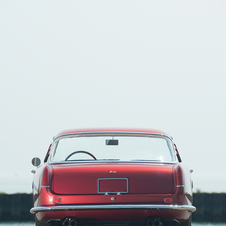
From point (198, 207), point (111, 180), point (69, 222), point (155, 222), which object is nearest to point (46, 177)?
point (69, 222)

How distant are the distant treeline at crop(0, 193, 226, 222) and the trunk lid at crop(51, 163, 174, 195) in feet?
21.4

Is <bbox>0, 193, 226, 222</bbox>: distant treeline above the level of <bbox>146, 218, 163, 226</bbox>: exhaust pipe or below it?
below

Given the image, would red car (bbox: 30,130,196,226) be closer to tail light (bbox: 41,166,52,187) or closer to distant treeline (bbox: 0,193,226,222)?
tail light (bbox: 41,166,52,187)

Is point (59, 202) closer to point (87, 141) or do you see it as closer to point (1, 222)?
point (87, 141)

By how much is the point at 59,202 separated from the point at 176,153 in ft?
6.08

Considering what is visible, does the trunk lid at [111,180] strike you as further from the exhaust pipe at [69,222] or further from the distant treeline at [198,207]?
the distant treeline at [198,207]

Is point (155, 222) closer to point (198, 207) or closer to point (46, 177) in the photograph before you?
point (46, 177)

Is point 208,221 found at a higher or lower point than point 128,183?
lower

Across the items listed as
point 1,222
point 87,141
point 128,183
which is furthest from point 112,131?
point 1,222

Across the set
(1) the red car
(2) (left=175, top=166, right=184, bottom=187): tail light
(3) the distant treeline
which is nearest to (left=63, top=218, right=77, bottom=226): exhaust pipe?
(1) the red car

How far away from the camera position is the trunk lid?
7109 millimetres

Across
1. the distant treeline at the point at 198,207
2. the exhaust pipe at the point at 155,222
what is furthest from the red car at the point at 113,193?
the distant treeline at the point at 198,207

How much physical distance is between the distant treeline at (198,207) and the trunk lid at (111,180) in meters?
6.53

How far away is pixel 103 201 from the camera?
23.0ft
